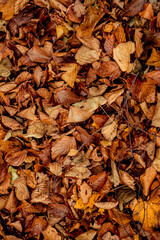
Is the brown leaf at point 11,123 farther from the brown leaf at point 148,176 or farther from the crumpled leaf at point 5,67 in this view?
the brown leaf at point 148,176

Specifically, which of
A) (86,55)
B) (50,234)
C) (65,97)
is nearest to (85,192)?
(50,234)

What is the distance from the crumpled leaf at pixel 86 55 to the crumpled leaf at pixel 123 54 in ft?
0.45

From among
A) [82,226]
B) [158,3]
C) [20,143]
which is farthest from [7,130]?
[158,3]

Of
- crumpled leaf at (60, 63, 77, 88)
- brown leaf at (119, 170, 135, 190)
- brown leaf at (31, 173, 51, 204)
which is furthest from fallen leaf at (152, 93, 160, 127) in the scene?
brown leaf at (31, 173, 51, 204)

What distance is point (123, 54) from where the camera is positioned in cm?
140

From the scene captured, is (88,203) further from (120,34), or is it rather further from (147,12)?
(147,12)

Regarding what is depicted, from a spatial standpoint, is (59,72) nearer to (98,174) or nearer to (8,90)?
(8,90)

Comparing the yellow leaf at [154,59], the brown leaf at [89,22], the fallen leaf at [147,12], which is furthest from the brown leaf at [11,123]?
the fallen leaf at [147,12]

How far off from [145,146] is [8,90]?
45.1 inches

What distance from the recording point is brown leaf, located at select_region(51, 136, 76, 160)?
4.82 ft

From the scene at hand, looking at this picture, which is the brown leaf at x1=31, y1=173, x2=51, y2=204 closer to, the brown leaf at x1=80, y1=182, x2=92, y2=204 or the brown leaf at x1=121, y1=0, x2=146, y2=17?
the brown leaf at x1=80, y1=182, x2=92, y2=204

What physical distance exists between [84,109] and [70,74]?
0.28m

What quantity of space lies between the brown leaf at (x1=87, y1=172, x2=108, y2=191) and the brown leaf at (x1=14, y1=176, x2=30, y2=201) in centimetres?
51

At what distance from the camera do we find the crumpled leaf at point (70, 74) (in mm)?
1452
